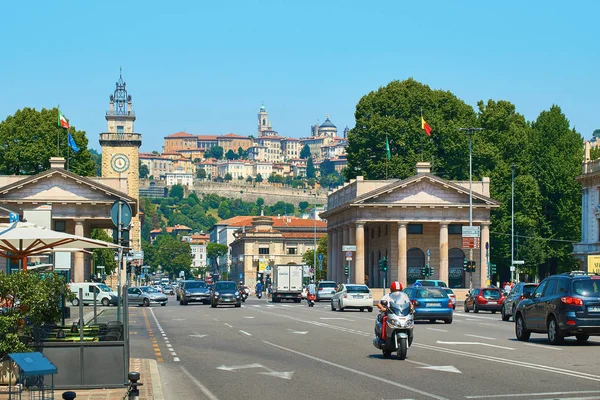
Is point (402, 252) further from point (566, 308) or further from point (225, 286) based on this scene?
point (566, 308)

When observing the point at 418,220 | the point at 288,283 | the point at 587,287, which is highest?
the point at 418,220

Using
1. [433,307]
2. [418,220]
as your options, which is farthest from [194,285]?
[433,307]

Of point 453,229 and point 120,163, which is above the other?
point 120,163

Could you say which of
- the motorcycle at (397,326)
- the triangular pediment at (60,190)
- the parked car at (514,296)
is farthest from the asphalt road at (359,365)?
the triangular pediment at (60,190)

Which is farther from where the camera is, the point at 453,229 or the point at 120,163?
the point at 120,163

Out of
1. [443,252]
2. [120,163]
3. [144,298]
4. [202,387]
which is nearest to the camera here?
[202,387]

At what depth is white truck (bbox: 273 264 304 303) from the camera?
7881 cm

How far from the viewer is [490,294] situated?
5512 centimetres

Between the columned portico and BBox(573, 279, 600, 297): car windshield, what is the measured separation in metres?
62.1

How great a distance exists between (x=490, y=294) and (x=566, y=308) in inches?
1144

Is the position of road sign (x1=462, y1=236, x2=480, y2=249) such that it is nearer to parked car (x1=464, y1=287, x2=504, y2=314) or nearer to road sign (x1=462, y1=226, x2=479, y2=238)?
road sign (x1=462, y1=226, x2=479, y2=238)

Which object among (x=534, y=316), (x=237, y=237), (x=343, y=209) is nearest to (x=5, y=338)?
(x=534, y=316)

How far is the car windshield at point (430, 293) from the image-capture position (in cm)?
4028

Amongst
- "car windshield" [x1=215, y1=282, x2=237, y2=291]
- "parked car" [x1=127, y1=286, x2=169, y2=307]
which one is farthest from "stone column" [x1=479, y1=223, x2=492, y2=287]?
"car windshield" [x1=215, y1=282, x2=237, y2=291]
